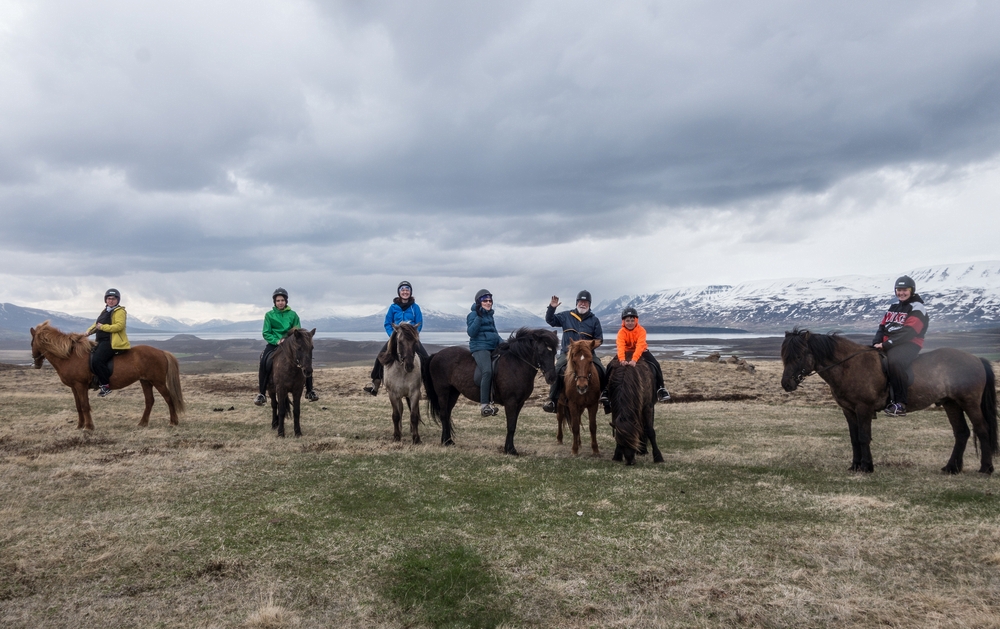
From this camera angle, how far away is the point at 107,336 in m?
13.4

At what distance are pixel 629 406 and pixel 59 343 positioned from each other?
13502mm

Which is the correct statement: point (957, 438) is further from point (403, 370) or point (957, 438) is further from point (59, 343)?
point (59, 343)

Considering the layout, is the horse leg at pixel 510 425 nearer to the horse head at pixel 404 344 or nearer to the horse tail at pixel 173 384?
the horse head at pixel 404 344

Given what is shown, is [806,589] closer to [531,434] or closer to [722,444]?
[722,444]

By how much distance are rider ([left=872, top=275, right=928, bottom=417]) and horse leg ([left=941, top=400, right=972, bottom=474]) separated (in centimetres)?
105

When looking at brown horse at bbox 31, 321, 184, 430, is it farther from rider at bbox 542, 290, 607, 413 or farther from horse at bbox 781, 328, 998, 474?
horse at bbox 781, 328, 998, 474

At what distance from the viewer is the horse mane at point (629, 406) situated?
1039 centimetres

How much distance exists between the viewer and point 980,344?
94.7m

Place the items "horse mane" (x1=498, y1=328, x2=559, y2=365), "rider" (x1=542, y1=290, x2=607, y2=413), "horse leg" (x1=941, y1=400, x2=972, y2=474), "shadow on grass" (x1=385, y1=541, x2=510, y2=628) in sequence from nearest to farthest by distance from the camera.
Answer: "shadow on grass" (x1=385, y1=541, x2=510, y2=628), "horse leg" (x1=941, y1=400, x2=972, y2=474), "horse mane" (x1=498, y1=328, x2=559, y2=365), "rider" (x1=542, y1=290, x2=607, y2=413)

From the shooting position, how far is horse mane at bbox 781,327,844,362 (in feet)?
35.2

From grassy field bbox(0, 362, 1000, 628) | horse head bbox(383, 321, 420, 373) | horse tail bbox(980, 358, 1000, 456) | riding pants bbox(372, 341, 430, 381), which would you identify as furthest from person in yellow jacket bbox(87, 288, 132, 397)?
horse tail bbox(980, 358, 1000, 456)

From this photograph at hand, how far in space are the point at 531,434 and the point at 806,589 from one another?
1012 centimetres

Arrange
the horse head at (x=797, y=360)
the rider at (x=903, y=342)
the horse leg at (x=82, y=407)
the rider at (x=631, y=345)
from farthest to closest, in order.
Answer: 1. the horse leg at (x=82, y=407)
2. the rider at (x=631, y=345)
3. the horse head at (x=797, y=360)
4. the rider at (x=903, y=342)

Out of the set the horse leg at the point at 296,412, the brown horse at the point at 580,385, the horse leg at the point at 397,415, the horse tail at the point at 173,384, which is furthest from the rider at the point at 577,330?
the horse tail at the point at 173,384
